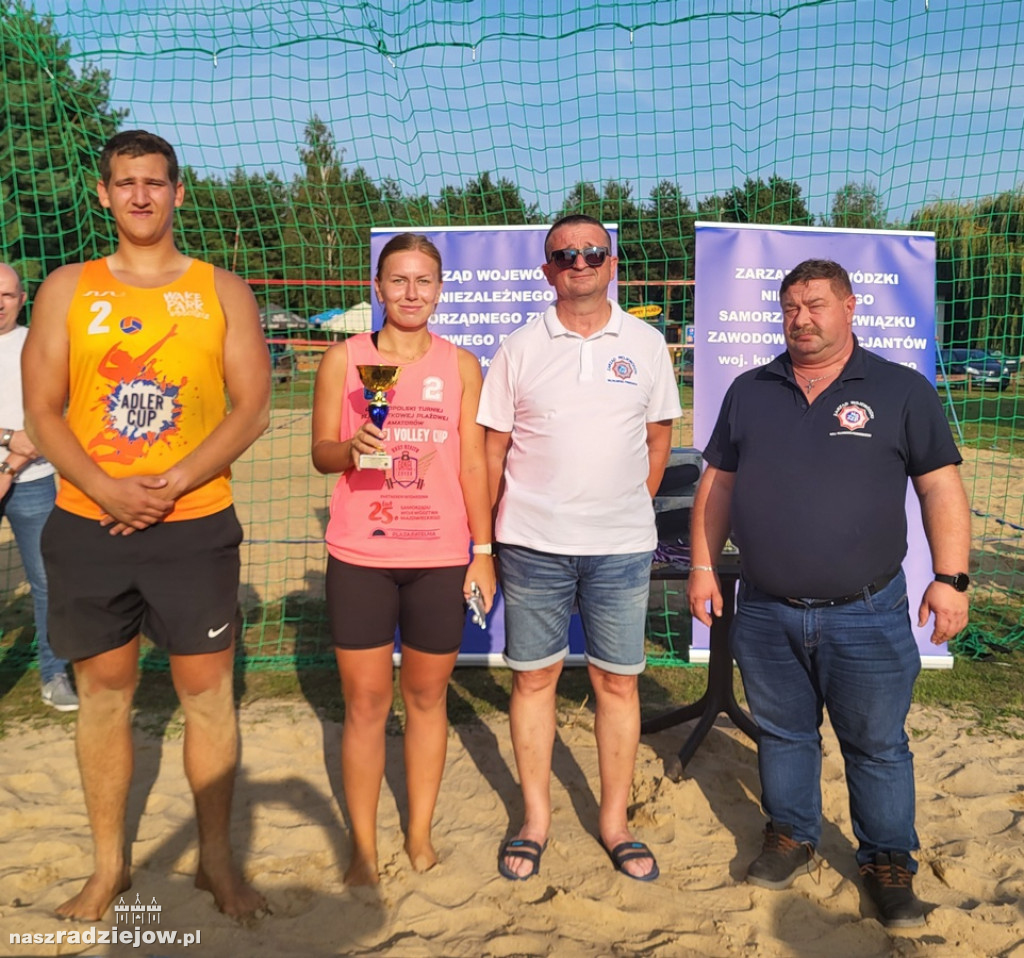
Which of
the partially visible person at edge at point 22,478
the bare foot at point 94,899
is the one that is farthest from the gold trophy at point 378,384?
the partially visible person at edge at point 22,478

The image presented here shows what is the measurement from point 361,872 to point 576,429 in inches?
57.8

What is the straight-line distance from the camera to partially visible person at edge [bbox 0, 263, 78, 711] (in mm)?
3691

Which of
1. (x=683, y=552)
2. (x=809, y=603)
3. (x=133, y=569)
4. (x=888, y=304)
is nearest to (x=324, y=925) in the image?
(x=133, y=569)

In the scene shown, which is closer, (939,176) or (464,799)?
(464,799)

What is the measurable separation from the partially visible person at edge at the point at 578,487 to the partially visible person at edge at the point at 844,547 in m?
0.32

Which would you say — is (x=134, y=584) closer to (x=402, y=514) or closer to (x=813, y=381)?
(x=402, y=514)

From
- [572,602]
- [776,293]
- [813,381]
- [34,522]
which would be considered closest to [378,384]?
[572,602]

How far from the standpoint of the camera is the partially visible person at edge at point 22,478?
3.69 metres

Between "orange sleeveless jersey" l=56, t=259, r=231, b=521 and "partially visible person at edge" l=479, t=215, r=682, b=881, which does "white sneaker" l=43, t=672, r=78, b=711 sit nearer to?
"orange sleeveless jersey" l=56, t=259, r=231, b=521

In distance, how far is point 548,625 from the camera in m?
2.70

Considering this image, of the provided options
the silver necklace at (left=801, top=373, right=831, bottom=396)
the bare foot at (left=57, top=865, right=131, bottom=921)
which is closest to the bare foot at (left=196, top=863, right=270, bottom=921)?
the bare foot at (left=57, top=865, right=131, bottom=921)

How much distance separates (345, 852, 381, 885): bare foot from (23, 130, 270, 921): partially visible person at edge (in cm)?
68

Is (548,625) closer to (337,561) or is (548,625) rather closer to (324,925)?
(337,561)

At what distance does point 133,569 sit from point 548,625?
3.90 feet
